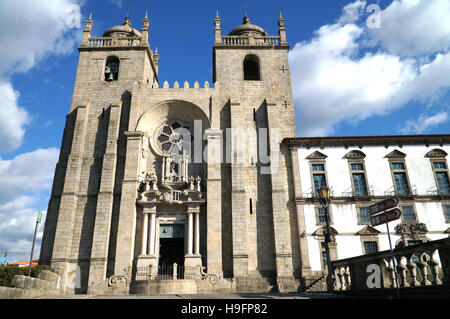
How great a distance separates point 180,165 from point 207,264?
24.3 ft

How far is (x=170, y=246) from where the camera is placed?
904 inches

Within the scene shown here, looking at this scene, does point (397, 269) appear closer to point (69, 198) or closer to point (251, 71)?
point (69, 198)

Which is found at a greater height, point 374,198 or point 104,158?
point 104,158

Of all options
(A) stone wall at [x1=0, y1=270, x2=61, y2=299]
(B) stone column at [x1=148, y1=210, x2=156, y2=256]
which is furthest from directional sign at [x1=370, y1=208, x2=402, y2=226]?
(B) stone column at [x1=148, y1=210, x2=156, y2=256]

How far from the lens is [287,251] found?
19609 mm

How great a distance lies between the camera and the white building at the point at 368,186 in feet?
66.4

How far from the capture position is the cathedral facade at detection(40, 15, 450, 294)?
63.7 feet

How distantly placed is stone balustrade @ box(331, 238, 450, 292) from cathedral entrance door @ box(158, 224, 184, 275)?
1144 centimetres

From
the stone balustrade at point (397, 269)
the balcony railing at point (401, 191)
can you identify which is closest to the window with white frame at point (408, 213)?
the balcony railing at point (401, 191)

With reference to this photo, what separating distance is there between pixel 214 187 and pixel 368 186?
1079 centimetres

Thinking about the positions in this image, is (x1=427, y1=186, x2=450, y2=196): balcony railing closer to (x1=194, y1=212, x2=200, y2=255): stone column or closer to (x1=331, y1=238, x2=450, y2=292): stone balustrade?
(x1=331, y1=238, x2=450, y2=292): stone balustrade
